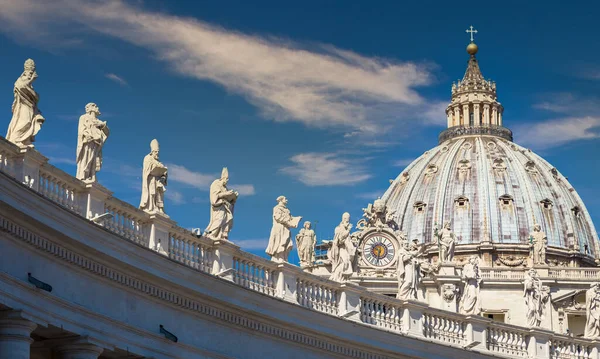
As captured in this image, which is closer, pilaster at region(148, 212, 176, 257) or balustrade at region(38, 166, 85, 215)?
balustrade at region(38, 166, 85, 215)

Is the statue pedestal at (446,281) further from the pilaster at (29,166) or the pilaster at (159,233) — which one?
the pilaster at (29,166)

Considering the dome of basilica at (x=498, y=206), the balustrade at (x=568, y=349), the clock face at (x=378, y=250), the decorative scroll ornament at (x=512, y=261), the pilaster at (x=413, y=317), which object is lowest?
the pilaster at (x=413, y=317)

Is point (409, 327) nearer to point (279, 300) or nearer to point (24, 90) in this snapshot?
point (279, 300)

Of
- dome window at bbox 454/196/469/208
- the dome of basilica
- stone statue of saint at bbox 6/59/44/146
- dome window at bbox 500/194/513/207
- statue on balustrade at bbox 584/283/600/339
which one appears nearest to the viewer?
stone statue of saint at bbox 6/59/44/146

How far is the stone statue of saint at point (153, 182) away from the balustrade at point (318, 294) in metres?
5.94

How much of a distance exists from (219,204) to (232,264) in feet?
5.19

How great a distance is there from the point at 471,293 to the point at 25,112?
69.4 feet

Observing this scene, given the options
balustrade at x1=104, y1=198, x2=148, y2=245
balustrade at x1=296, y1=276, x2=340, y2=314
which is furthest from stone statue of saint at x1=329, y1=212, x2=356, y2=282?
balustrade at x1=104, y1=198, x2=148, y2=245

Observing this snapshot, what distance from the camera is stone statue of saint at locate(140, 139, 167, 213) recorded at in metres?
38.8

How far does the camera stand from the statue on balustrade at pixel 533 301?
52.5 metres

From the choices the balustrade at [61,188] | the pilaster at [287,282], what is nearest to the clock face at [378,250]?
the pilaster at [287,282]

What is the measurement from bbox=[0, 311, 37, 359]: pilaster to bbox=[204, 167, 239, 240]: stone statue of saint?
9132 mm

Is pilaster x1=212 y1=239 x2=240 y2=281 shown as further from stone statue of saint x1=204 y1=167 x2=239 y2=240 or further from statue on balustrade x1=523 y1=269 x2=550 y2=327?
statue on balustrade x1=523 y1=269 x2=550 y2=327

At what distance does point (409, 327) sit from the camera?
47000 millimetres
